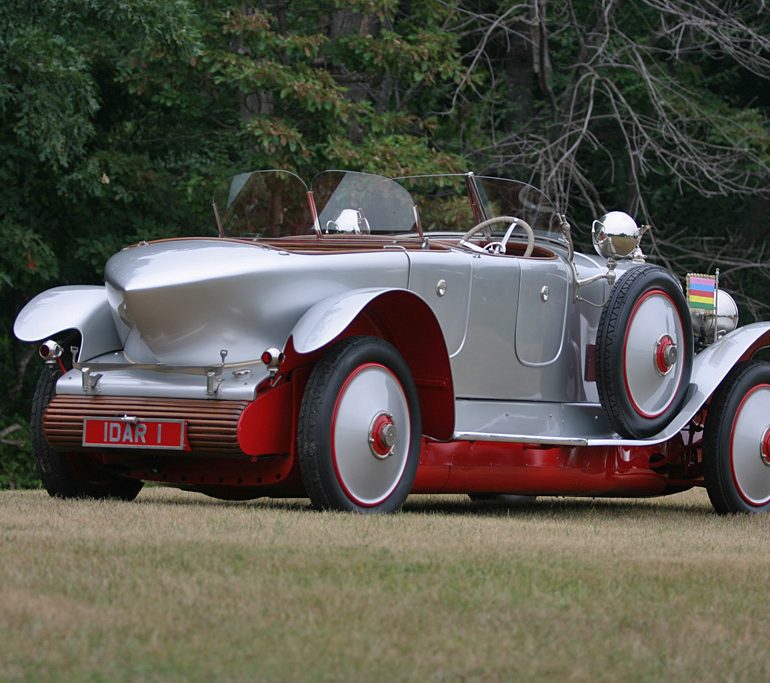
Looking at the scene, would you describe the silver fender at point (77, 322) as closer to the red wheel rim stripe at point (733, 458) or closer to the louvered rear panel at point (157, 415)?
the louvered rear panel at point (157, 415)

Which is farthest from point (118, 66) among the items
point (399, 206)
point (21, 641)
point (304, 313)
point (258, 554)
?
point (21, 641)

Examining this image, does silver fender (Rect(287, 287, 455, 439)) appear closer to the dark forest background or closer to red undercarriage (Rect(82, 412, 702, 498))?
red undercarriage (Rect(82, 412, 702, 498))

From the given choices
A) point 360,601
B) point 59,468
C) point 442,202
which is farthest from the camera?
point 442,202

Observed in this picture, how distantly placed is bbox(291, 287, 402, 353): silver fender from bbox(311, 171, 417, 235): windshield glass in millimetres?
1191

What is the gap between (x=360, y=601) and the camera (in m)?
4.11

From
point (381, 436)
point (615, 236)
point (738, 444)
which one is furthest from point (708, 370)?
point (381, 436)

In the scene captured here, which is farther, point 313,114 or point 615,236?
point 313,114

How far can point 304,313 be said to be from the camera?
6.41 metres

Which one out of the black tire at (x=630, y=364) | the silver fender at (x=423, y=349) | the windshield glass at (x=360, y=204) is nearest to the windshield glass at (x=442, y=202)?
the windshield glass at (x=360, y=204)

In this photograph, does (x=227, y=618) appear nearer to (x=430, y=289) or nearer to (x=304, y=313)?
(x=304, y=313)

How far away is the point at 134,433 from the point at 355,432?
0.93m

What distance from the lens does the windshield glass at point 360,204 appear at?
7543mm

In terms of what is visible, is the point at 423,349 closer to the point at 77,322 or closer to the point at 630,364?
the point at 630,364

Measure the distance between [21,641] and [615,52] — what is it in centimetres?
1593
